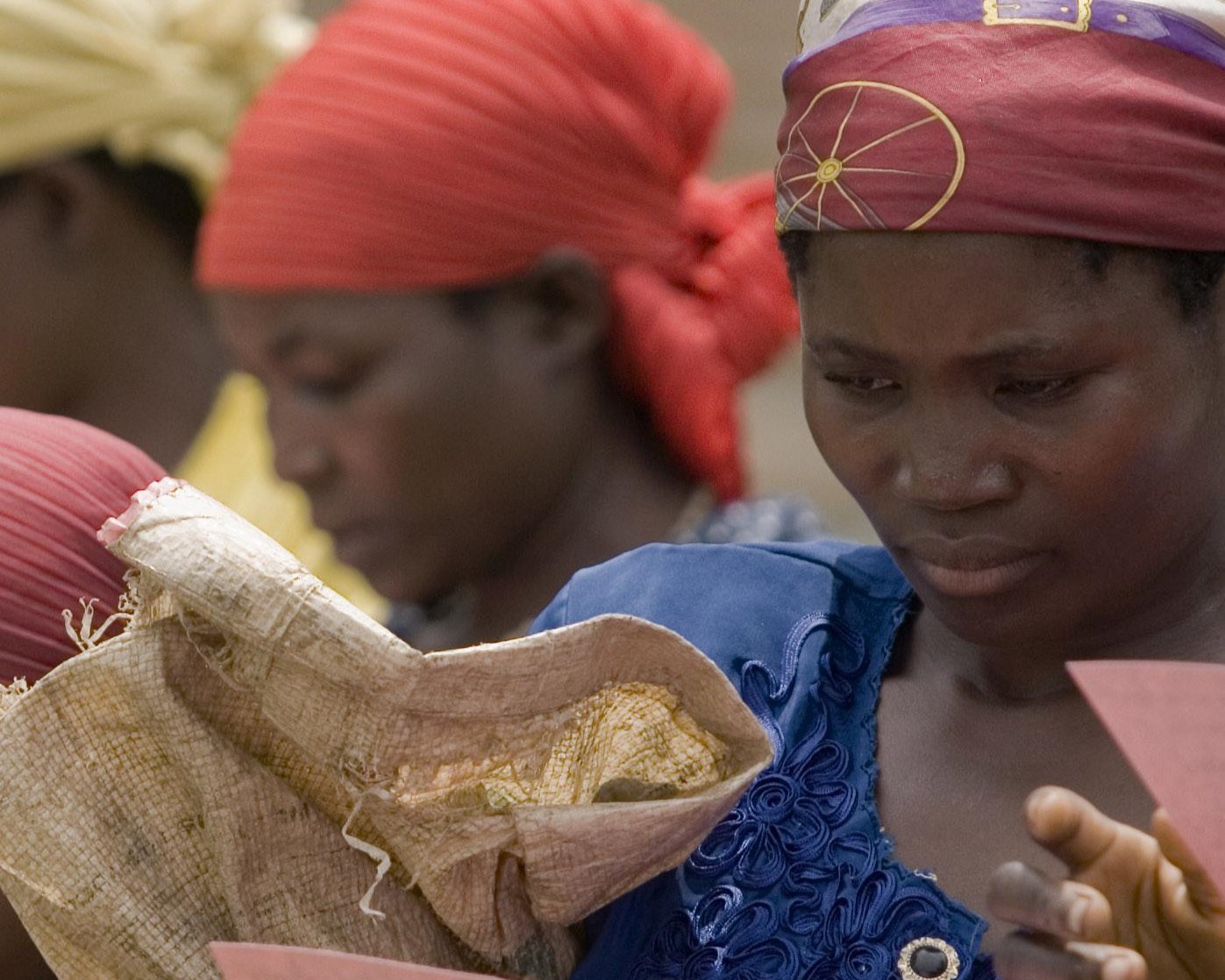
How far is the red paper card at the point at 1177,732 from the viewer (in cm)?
139

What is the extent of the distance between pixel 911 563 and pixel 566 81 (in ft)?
6.52

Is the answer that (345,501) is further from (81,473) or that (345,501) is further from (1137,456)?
(1137,456)

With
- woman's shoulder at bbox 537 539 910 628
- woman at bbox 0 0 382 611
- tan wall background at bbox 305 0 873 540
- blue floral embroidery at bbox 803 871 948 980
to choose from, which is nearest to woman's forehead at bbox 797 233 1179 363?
woman's shoulder at bbox 537 539 910 628

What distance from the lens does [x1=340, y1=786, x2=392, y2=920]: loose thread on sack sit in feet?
5.65

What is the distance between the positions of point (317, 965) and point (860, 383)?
665 mm

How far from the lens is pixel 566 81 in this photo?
3.66 m

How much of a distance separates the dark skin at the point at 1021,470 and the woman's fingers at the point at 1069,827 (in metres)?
0.27

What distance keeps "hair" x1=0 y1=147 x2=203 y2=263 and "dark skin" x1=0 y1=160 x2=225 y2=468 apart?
15 millimetres

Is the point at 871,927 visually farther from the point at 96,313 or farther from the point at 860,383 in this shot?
the point at 96,313

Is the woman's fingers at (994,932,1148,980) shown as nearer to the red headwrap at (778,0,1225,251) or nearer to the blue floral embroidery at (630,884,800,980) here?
the blue floral embroidery at (630,884,800,980)

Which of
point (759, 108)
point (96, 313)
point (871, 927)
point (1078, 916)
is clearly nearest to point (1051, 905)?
point (1078, 916)

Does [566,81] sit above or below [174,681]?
below

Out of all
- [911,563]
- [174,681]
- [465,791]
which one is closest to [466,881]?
[465,791]

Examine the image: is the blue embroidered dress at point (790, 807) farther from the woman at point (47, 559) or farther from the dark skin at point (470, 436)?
the dark skin at point (470, 436)
